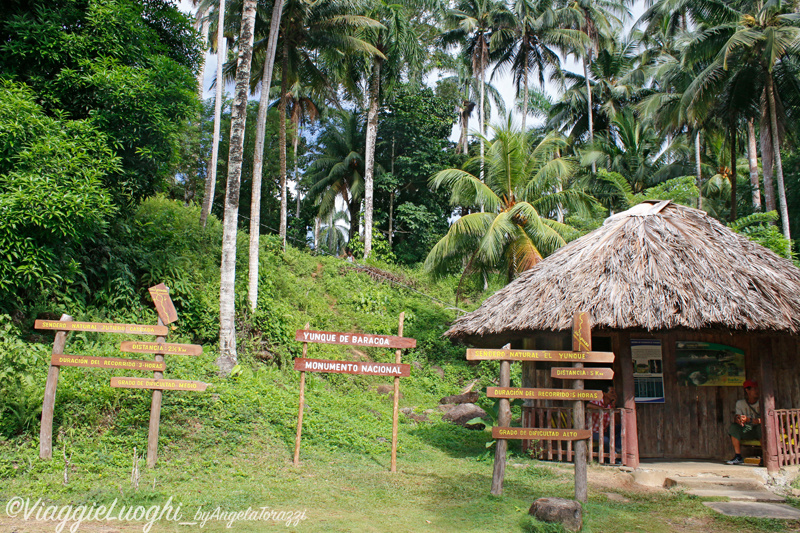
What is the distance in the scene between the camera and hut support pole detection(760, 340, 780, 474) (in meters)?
8.44

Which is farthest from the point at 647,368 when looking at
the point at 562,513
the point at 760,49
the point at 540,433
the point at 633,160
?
the point at 633,160

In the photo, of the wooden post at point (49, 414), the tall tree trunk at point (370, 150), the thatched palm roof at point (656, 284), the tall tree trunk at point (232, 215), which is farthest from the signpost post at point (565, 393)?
the tall tree trunk at point (370, 150)

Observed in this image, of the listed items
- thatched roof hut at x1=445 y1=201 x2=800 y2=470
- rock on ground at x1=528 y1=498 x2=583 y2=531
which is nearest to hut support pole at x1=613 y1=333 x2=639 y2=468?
thatched roof hut at x1=445 y1=201 x2=800 y2=470

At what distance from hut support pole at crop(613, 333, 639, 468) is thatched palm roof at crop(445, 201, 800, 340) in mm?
999

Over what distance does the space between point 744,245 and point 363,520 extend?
7939 mm

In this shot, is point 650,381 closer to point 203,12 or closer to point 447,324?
point 447,324

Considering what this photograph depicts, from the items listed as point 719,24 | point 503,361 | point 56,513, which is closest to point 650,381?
point 503,361

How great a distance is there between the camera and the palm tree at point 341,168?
26.0 meters

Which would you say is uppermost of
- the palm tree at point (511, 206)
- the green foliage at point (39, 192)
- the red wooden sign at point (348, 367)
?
the palm tree at point (511, 206)

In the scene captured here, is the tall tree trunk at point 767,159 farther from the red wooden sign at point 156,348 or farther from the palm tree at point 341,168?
the red wooden sign at point 156,348

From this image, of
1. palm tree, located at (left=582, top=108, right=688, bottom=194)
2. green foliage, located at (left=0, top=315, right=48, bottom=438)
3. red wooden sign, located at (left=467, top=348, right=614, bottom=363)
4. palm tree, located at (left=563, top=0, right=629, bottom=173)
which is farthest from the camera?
palm tree, located at (left=563, top=0, right=629, bottom=173)

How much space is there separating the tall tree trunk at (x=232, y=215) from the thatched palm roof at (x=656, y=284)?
14.4 feet

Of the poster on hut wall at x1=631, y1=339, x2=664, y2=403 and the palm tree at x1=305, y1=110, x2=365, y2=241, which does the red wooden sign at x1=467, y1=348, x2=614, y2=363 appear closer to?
the poster on hut wall at x1=631, y1=339, x2=664, y2=403

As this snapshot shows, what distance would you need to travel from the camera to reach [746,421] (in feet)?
29.1
